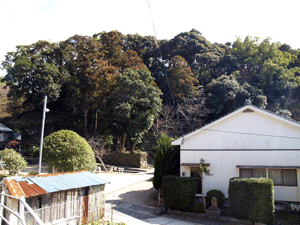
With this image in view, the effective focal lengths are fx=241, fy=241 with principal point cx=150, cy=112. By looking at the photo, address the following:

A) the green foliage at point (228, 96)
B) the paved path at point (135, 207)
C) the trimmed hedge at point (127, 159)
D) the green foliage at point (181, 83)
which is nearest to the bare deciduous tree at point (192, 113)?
the green foliage at point (181, 83)

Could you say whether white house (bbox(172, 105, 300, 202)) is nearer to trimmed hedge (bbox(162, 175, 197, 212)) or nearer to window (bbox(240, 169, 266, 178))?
window (bbox(240, 169, 266, 178))

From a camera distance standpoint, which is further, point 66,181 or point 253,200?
point 253,200

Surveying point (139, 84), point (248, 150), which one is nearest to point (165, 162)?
point (248, 150)

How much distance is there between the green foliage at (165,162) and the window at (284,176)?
507cm

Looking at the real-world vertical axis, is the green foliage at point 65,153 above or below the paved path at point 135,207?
above

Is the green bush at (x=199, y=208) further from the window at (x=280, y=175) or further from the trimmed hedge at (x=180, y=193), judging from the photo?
the window at (x=280, y=175)

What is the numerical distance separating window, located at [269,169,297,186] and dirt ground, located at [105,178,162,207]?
6.32m

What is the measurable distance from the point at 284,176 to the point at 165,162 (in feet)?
20.4

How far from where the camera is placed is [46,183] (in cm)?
813

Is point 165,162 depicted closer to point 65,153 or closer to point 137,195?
point 137,195

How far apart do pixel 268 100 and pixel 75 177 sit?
33396 mm

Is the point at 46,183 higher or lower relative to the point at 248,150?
lower

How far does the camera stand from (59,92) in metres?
34.3

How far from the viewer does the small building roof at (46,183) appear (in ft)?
23.7
